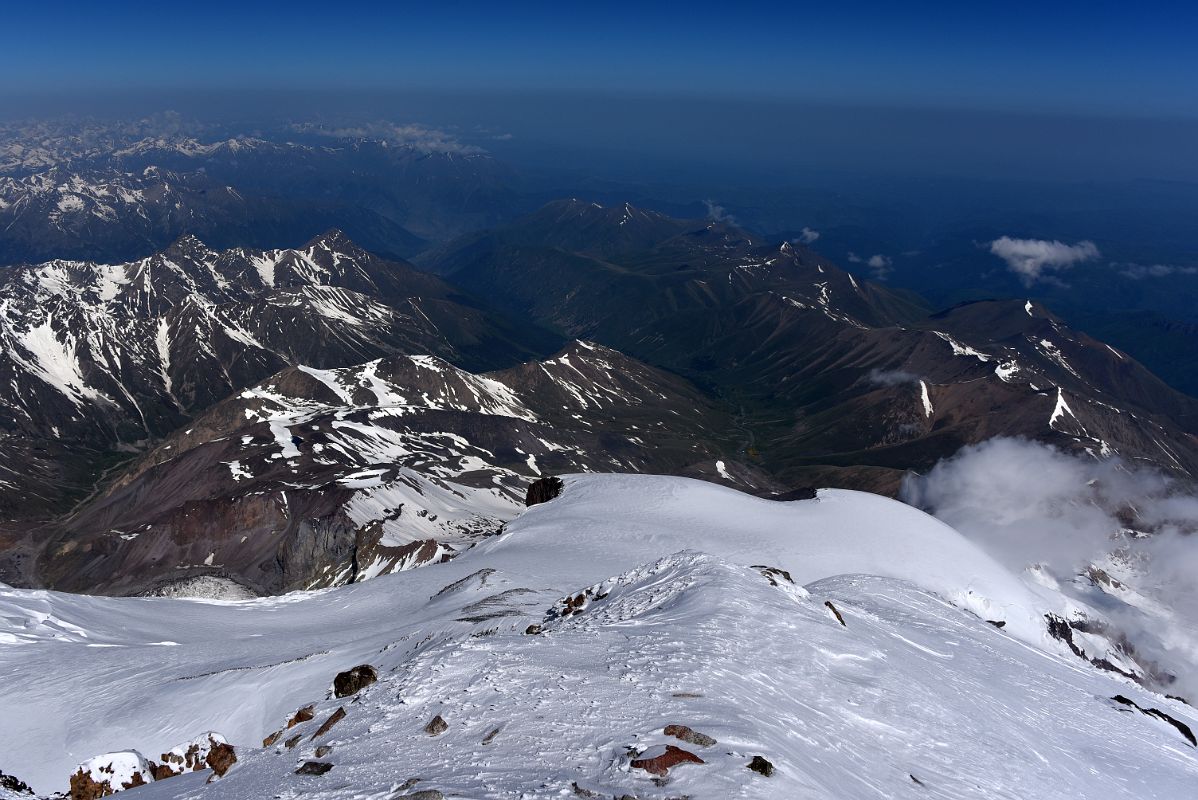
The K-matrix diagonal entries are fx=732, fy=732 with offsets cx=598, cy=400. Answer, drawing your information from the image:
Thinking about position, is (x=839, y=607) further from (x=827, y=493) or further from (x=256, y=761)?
(x=827, y=493)

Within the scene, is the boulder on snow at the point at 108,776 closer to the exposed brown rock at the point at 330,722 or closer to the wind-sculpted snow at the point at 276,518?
the exposed brown rock at the point at 330,722

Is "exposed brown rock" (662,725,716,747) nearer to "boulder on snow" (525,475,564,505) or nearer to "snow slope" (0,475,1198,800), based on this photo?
"snow slope" (0,475,1198,800)

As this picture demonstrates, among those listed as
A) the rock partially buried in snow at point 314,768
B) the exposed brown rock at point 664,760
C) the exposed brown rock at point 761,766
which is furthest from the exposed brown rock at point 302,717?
the exposed brown rock at point 761,766

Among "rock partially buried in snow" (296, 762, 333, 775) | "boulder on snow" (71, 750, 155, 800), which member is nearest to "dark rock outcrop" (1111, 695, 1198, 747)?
"rock partially buried in snow" (296, 762, 333, 775)


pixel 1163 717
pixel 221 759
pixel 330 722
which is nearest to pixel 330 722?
pixel 330 722

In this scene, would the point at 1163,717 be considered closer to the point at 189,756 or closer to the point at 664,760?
the point at 664,760
